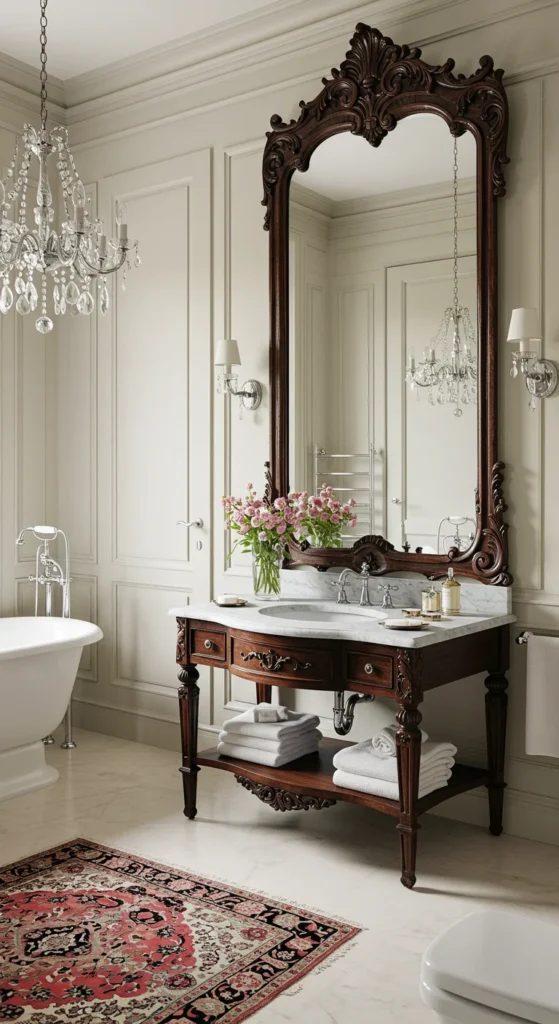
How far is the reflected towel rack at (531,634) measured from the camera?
3.04m

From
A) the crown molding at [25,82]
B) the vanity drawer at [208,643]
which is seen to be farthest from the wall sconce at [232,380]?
the crown molding at [25,82]

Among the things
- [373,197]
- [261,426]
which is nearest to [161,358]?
[261,426]

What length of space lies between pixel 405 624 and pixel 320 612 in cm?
61

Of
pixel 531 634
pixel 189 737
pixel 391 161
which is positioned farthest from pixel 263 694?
pixel 391 161

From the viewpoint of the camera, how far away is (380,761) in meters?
2.87

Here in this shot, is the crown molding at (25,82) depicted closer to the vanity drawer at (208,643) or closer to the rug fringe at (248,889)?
the vanity drawer at (208,643)

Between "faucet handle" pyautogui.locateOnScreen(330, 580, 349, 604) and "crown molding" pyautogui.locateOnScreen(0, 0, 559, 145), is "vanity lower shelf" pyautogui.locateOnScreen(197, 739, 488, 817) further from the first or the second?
"crown molding" pyautogui.locateOnScreen(0, 0, 559, 145)

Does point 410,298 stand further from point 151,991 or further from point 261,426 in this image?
point 151,991

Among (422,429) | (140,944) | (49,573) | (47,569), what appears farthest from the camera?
(49,573)

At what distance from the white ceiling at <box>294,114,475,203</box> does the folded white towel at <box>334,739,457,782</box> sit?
196 cm

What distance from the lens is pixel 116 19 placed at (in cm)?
378

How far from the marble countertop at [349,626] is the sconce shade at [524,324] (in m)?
0.94

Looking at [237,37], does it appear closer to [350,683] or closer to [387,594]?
[387,594]

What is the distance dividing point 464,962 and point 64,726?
11.0 feet
